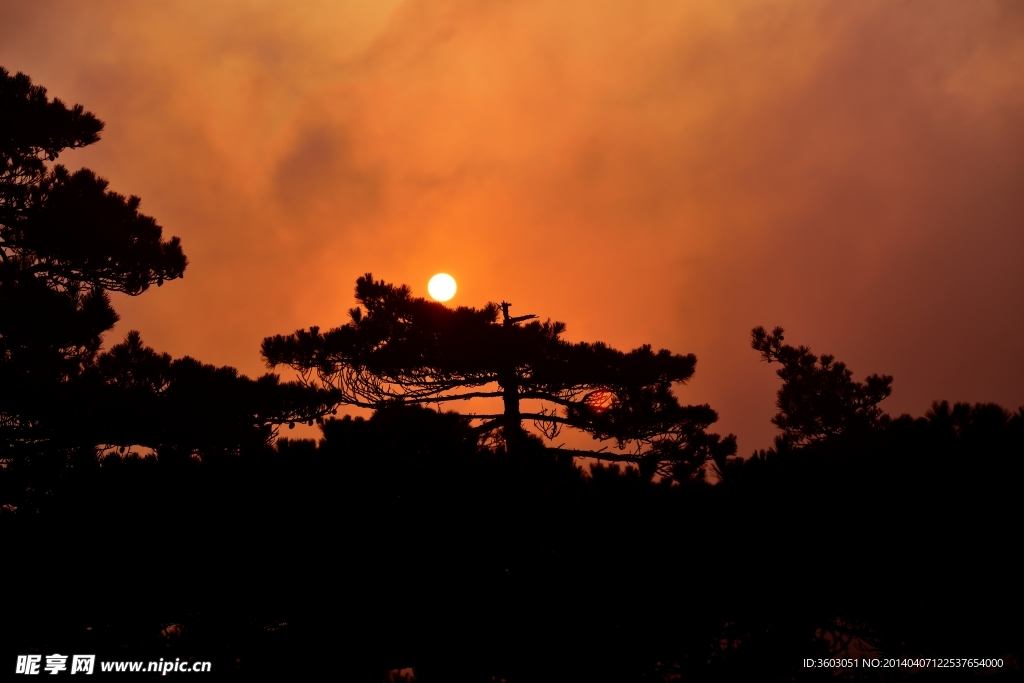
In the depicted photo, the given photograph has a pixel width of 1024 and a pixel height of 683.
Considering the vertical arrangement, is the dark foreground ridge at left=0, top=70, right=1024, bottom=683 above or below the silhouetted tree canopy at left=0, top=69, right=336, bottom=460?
below

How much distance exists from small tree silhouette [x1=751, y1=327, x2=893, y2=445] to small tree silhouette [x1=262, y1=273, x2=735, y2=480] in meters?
8.18

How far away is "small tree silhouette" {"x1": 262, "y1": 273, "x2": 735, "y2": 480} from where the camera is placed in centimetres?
1566

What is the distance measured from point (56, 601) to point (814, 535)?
6.01 meters

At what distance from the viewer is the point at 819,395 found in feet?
75.2

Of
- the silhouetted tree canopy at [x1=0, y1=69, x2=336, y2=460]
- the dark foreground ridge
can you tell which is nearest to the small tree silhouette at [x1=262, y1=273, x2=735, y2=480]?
the silhouetted tree canopy at [x1=0, y1=69, x2=336, y2=460]

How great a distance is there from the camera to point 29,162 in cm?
1175

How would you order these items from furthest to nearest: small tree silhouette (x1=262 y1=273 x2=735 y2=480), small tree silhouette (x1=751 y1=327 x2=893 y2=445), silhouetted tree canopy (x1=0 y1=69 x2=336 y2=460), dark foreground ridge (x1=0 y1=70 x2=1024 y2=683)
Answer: small tree silhouette (x1=751 y1=327 x2=893 y2=445), small tree silhouette (x1=262 y1=273 x2=735 y2=480), silhouetted tree canopy (x1=0 y1=69 x2=336 y2=460), dark foreground ridge (x1=0 y1=70 x2=1024 y2=683)

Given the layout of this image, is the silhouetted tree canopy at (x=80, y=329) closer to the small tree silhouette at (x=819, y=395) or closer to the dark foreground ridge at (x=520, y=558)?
the dark foreground ridge at (x=520, y=558)

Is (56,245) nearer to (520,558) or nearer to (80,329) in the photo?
(80,329)

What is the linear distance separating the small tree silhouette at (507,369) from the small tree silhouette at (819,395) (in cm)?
818

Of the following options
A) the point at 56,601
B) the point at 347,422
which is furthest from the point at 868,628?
the point at 56,601

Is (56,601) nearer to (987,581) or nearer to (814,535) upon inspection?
(814,535)

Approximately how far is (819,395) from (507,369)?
12.7m

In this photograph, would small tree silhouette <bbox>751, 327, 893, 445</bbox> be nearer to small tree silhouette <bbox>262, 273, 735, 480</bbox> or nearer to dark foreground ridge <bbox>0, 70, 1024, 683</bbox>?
small tree silhouette <bbox>262, 273, 735, 480</bbox>
